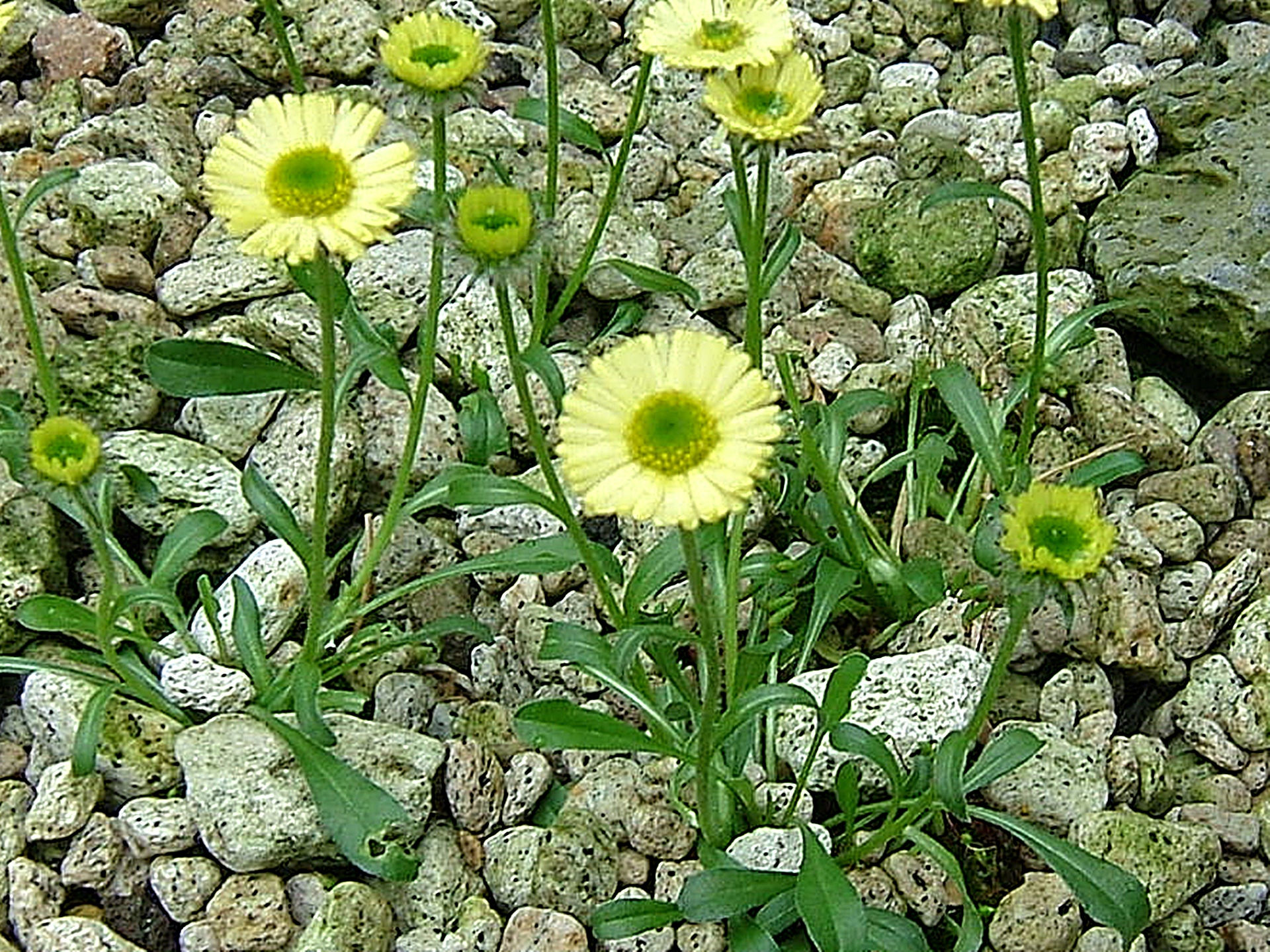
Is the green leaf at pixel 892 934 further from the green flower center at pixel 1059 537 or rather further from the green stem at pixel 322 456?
the green stem at pixel 322 456

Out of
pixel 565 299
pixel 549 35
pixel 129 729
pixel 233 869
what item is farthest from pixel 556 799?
pixel 549 35

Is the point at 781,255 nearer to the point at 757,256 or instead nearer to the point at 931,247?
the point at 757,256

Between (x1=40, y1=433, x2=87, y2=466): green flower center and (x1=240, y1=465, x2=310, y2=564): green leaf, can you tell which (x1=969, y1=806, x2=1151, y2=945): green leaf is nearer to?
(x1=240, y1=465, x2=310, y2=564): green leaf

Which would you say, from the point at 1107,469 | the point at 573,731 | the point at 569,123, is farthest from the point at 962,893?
the point at 569,123

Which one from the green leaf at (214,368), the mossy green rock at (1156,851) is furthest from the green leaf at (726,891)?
the green leaf at (214,368)

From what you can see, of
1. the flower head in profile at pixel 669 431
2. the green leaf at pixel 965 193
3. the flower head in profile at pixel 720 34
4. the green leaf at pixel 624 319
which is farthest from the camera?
the green leaf at pixel 624 319

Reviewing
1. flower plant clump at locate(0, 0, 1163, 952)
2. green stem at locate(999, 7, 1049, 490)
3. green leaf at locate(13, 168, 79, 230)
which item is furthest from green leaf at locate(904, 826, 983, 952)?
green leaf at locate(13, 168, 79, 230)
